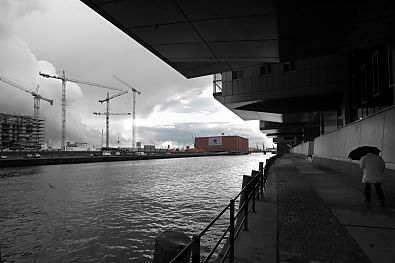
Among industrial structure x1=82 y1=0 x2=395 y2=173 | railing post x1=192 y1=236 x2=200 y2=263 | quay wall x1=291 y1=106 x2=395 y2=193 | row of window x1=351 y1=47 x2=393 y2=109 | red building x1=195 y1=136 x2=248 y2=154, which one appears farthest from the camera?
red building x1=195 y1=136 x2=248 y2=154

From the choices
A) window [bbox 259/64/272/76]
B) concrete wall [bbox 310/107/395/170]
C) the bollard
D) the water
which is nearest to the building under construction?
window [bbox 259/64/272/76]

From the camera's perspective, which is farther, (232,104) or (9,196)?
(232,104)

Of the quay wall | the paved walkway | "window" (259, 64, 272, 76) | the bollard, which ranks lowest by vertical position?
the paved walkway

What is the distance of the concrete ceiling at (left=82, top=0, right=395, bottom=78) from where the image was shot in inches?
339

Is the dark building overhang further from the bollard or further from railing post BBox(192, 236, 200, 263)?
railing post BBox(192, 236, 200, 263)

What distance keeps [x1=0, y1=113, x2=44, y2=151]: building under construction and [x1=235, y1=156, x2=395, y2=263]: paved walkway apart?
510 feet

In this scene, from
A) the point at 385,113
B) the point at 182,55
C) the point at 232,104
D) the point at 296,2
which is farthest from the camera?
the point at 232,104

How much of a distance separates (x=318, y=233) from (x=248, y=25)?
21.6 ft

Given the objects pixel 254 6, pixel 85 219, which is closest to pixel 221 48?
pixel 254 6

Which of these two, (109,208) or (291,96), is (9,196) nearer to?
(109,208)

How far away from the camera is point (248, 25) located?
9.78 m

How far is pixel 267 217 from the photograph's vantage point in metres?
7.98

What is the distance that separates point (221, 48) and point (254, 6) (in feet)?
12.8

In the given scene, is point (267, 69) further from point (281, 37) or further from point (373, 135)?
point (281, 37)
